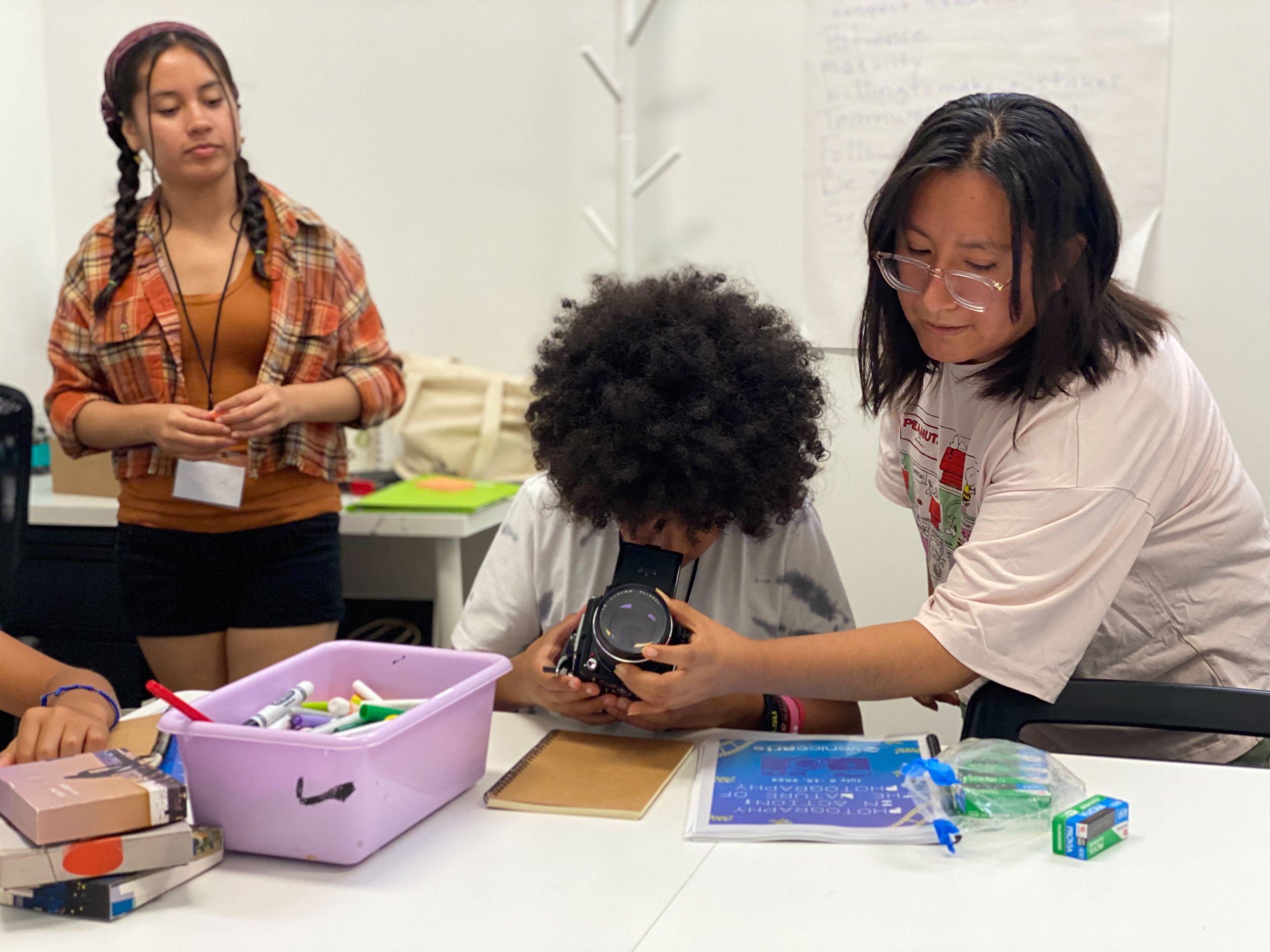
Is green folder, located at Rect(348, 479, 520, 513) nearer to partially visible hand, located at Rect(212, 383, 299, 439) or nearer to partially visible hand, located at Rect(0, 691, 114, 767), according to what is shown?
partially visible hand, located at Rect(212, 383, 299, 439)

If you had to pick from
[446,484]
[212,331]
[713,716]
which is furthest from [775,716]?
[446,484]

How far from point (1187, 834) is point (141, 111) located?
192 centimetres

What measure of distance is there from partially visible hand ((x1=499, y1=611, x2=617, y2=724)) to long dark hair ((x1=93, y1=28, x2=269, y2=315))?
1.08 m

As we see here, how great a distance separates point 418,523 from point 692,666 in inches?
55.3

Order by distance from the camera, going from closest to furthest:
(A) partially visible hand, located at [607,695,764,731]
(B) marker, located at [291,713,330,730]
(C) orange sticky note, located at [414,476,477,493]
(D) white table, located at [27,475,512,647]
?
(B) marker, located at [291,713,330,730] < (A) partially visible hand, located at [607,695,764,731] < (D) white table, located at [27,475,512,647] < (C) orange sticky note, located at [414,476,477,493]

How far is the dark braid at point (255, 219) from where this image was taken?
2.09 m

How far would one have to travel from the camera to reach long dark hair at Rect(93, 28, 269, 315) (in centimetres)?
204

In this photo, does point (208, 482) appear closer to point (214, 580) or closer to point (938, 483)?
point (214, 580)

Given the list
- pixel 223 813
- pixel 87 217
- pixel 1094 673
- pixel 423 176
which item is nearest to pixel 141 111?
pixel 423 176

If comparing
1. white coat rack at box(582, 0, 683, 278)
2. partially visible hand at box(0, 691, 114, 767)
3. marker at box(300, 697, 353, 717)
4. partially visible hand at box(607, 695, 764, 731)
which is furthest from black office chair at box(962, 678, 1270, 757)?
white coat rack at box(582, 0, 683, 278)

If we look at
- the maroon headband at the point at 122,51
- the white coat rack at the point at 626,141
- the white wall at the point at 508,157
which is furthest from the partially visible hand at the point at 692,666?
the white coat rack at the point at 626,141

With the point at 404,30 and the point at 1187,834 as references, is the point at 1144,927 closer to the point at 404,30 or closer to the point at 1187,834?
the point at 1187,834

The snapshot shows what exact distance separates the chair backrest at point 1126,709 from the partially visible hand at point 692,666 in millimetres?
280

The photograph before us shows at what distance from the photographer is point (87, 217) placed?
3.16 metres
